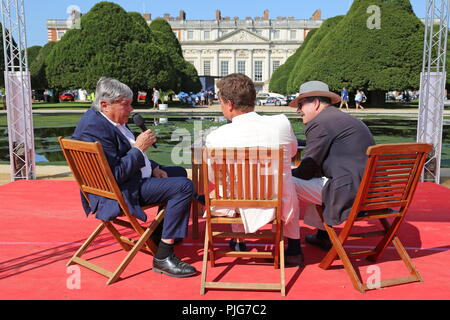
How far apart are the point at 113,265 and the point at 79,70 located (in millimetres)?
28988

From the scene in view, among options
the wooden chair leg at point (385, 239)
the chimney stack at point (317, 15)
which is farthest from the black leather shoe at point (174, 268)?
the chimney stack at point (317, 15)

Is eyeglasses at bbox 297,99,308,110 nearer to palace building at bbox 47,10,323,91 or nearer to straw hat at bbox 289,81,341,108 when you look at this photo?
straw hat at bbox 289,81,341,108

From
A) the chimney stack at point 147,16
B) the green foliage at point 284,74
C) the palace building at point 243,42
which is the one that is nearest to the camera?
the green foliage at point 284,74

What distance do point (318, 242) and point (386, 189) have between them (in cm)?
99

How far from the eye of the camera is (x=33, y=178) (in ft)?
22.8

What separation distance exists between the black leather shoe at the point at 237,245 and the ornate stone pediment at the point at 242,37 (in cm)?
7944

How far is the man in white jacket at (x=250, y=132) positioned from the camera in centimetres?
312

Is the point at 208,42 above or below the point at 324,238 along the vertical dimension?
above

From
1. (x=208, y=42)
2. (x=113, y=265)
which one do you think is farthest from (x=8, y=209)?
(x=208, y=42)

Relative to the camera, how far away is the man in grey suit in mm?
3326

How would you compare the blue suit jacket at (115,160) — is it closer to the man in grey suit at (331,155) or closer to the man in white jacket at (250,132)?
the man in white jacket at (250,132)

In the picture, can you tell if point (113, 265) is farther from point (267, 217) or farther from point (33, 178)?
point (33, 178)

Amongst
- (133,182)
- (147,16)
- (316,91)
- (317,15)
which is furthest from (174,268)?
(317,15)

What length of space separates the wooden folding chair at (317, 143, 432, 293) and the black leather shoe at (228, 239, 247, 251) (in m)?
0.74
